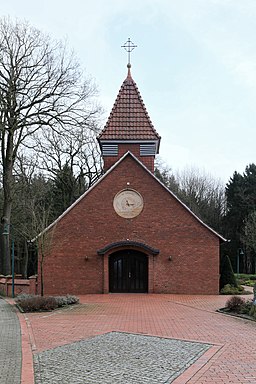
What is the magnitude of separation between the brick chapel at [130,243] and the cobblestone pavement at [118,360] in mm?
14018

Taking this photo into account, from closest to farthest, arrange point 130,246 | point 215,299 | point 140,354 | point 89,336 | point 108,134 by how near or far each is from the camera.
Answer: point 140,354
point 89,336
point 215,299
point 130,246
point 108,134

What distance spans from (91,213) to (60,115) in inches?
295

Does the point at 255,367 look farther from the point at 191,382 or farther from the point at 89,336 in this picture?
the point at 89,336

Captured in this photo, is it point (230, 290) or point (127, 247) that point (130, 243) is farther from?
point (230, 290)

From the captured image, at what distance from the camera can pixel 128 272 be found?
26375mm

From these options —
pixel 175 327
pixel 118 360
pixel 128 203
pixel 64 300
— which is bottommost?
pixel 64 300

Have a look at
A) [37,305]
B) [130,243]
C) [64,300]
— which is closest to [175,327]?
[37,305]

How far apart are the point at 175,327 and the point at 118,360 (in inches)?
188

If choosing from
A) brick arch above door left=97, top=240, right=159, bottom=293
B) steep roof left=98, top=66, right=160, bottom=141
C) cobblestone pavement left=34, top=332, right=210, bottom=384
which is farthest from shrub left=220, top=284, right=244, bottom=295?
cobblestone pavement left=34, top=332, right=210, bottom=384

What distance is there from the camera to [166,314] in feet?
55.9

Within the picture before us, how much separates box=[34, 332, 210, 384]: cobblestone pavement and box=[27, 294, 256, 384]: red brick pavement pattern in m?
0.41

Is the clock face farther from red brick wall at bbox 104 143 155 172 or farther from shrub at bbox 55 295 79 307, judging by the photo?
shrub at bbox 55 295 79 307

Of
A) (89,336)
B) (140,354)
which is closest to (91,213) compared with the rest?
(89,336)

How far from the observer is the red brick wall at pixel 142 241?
85.0 ft
